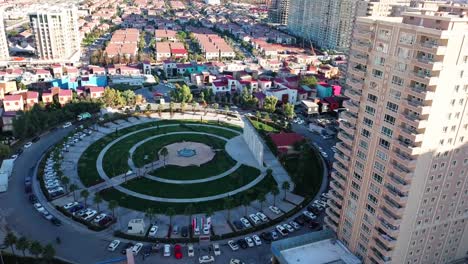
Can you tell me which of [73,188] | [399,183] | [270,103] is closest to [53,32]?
[270,103]

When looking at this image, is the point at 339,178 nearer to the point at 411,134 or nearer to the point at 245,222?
the point at 411,134

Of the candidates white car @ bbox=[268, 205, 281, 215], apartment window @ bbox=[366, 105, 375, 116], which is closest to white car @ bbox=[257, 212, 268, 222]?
white car @ bbox=[268, 205, 281, 215]

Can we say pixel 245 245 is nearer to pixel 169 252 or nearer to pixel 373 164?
pixel 169 252

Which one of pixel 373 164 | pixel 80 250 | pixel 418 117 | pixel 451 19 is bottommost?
pixel 80 250

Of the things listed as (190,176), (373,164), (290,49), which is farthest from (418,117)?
(290,49)

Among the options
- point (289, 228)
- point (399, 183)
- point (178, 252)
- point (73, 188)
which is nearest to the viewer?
point (399, 183)

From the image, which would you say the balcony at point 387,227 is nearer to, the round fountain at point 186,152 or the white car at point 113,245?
the white car at point 113,245

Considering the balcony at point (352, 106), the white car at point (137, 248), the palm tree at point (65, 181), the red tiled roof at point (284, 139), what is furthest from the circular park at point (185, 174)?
the balcony at point (352, 106)
